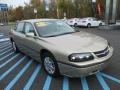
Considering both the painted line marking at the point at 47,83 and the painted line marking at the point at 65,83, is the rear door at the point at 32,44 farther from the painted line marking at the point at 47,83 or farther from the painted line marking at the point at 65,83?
the painted line marking at the point at 65,83

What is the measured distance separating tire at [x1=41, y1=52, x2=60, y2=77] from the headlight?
62 cm

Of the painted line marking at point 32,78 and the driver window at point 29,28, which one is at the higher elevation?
the driver window at point 29,28

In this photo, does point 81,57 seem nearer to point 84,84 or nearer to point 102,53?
point 102,53

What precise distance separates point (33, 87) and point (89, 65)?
1495 mm

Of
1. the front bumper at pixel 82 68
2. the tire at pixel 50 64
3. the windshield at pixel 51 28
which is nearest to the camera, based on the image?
the front bumper at pixel 82 68

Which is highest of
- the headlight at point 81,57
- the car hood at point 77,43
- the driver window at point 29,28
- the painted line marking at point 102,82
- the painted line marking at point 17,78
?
the driver window at point 29,28

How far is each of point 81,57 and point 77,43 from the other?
602 mm

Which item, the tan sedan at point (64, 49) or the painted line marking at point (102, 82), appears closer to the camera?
the tan sedan at point (64, 49)

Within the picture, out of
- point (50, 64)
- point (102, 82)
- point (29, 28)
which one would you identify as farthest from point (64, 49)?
point (29, 28)

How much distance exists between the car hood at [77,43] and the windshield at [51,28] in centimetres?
37

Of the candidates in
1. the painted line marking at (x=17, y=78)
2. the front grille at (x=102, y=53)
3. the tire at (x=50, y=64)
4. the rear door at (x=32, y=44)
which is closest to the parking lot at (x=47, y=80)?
the painted line marking at (x=17, y=78)

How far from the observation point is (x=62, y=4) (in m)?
51.0

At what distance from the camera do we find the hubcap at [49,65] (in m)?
5.60

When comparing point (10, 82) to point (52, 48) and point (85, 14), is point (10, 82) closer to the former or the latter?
point (52, 48)
